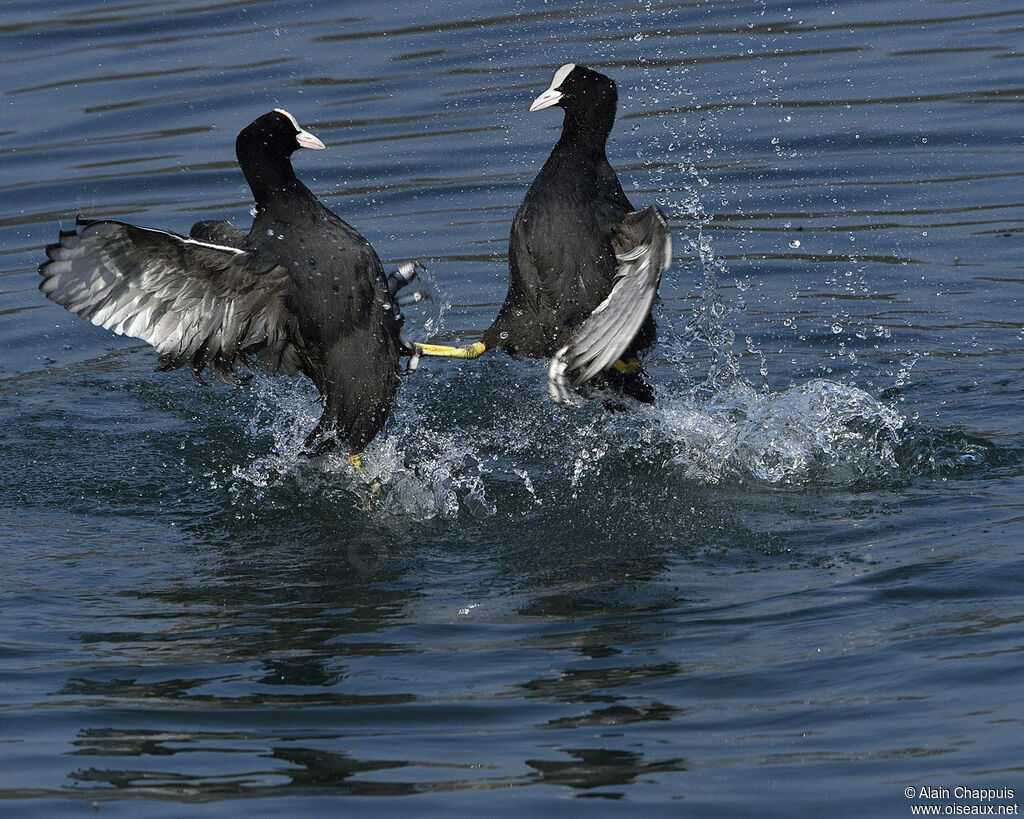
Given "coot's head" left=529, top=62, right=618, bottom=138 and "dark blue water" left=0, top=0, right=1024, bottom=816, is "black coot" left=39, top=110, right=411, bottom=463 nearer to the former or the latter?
"dark blue water" left=0, top=0, right=1024, bottom=816

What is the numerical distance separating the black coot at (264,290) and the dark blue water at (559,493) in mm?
400

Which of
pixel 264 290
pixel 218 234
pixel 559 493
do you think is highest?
pixel 218 234

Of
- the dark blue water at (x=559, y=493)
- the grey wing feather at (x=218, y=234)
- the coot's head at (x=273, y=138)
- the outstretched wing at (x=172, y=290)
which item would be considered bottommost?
the dark blue water at (x=559, y=493)

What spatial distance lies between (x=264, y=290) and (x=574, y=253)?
1.05 meters

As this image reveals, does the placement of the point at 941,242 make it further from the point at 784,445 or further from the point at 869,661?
the point at 869,661

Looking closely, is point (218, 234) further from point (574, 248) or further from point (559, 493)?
point (559, 493)

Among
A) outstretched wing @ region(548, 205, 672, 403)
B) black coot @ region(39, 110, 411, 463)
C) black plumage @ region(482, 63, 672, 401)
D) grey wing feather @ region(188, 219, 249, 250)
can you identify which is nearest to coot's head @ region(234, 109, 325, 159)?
black coot @ region(39, 110, 411, 463)

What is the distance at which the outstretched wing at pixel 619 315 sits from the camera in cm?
481

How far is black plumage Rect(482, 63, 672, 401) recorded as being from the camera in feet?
16.6

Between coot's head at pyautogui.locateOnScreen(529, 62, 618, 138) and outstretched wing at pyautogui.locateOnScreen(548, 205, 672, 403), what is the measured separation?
57 cm

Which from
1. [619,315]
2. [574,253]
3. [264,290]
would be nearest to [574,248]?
[574,253]

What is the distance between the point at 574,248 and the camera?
531 cm

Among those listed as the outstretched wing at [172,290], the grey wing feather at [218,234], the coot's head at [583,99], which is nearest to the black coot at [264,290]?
the outstretched wing at [172,290]

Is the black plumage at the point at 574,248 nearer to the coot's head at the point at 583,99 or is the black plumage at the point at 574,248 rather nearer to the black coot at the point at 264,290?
the coot's head at the point at 583,99
